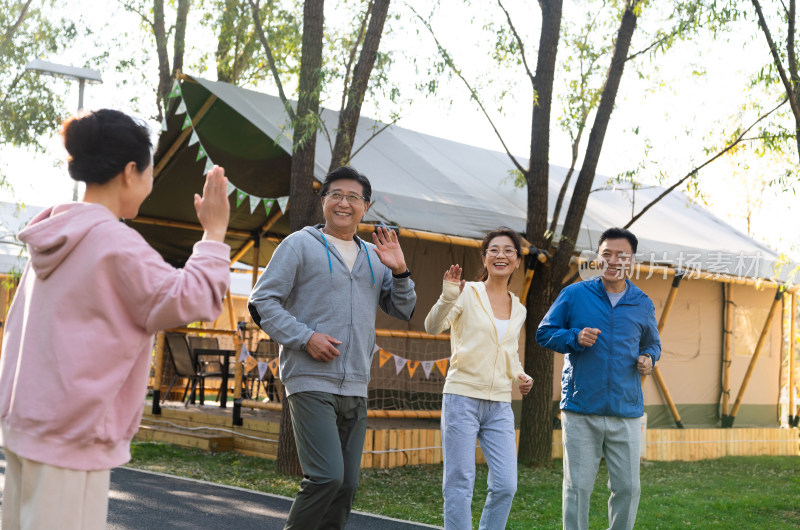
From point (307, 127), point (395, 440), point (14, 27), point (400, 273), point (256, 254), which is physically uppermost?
point (14, 27)

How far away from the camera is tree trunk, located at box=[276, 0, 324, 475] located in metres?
8.64

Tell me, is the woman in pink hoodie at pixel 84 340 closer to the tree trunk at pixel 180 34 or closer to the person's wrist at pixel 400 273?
the person's wrist at pixel 400 273

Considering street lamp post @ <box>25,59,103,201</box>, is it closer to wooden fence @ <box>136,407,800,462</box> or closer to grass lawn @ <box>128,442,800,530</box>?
wooden fence @ <box>136,407,800,462</box>

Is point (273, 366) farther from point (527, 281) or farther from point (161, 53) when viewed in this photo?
point (161, 53)

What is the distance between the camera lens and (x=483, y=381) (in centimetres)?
498

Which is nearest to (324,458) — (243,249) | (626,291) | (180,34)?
(626,291)

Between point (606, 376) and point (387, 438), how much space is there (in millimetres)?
5129

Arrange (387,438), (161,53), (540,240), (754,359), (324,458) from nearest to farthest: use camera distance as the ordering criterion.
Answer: (324,458) → (387,438) → (540,240) → (161,53) → (754,359)

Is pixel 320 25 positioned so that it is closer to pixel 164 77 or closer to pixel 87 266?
pixel 164 77

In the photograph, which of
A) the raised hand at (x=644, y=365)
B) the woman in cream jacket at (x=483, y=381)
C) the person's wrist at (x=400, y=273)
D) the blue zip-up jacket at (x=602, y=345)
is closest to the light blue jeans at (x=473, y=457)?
the woman in cream jacket at (x=483, y=381)

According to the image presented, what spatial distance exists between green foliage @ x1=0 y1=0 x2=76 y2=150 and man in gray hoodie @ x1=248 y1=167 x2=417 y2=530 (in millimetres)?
10493

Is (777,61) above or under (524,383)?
Answer: above

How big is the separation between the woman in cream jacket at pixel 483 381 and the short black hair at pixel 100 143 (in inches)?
96.2

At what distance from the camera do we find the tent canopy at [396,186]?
10320mm
